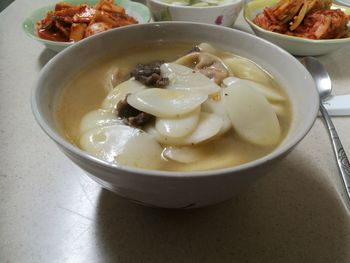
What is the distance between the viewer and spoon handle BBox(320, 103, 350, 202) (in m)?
0.64

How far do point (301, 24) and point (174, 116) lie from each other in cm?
85

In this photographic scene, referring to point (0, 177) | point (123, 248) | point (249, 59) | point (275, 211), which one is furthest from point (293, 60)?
point (0, 177)

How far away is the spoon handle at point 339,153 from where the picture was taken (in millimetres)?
644

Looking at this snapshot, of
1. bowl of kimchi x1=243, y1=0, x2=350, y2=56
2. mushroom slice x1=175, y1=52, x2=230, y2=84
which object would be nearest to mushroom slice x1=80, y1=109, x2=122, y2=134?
mushroom slice x1=175, y1=52, x2=230, y2=84

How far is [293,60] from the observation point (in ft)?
2.05

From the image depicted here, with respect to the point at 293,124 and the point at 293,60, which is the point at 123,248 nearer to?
the point at 293,124

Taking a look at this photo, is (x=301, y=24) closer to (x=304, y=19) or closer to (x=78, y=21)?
(x=304, y=19)

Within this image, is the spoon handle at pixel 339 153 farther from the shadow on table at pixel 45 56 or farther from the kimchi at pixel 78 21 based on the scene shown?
the shadow on table at pixel 45 56

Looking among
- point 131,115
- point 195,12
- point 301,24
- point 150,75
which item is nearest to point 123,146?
point 131,115

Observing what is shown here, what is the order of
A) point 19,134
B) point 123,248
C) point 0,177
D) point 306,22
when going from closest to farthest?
1. point 123,248
2. point 0,177
3. point 19,134
4. point 306,22

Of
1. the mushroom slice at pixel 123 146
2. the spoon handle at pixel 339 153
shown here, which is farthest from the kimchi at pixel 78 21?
the spoon handle at pixel 339 153

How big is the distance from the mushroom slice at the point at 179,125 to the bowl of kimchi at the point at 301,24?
620 millimetres

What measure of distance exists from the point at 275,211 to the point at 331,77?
23.1 inches

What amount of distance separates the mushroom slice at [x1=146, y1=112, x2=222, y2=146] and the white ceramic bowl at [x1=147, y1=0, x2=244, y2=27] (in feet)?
1.95
